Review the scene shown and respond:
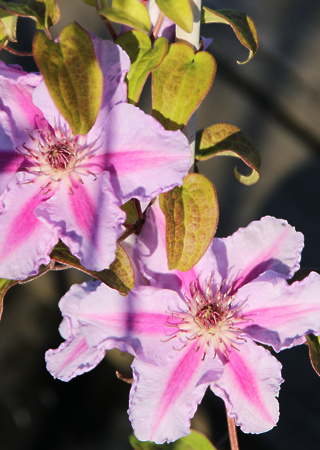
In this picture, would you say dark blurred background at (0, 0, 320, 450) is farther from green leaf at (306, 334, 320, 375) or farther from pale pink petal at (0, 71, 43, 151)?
pale pink petal at (0, 71, 43, 151)

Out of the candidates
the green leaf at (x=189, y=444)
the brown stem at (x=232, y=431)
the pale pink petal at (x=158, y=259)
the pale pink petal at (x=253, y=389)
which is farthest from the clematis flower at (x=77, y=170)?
the green leaf at (x=189, y=444)

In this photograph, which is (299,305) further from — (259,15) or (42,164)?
(259,15)

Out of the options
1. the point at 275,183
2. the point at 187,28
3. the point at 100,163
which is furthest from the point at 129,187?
the point at 275,183

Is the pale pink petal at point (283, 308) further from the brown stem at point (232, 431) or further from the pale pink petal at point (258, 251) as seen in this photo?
the brown stem at point (232, 431)

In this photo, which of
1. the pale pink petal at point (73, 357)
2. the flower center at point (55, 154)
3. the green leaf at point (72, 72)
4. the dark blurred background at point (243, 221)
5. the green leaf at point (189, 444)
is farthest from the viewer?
the dark blurred background at point (243, 221)

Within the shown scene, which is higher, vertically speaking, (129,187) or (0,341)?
(129,187)

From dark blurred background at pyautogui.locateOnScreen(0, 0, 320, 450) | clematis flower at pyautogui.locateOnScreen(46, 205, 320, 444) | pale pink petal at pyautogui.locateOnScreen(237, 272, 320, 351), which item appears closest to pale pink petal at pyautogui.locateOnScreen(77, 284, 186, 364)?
clematis flower at pyautogui.locateOnScreen(46, 205, 320, 444)
